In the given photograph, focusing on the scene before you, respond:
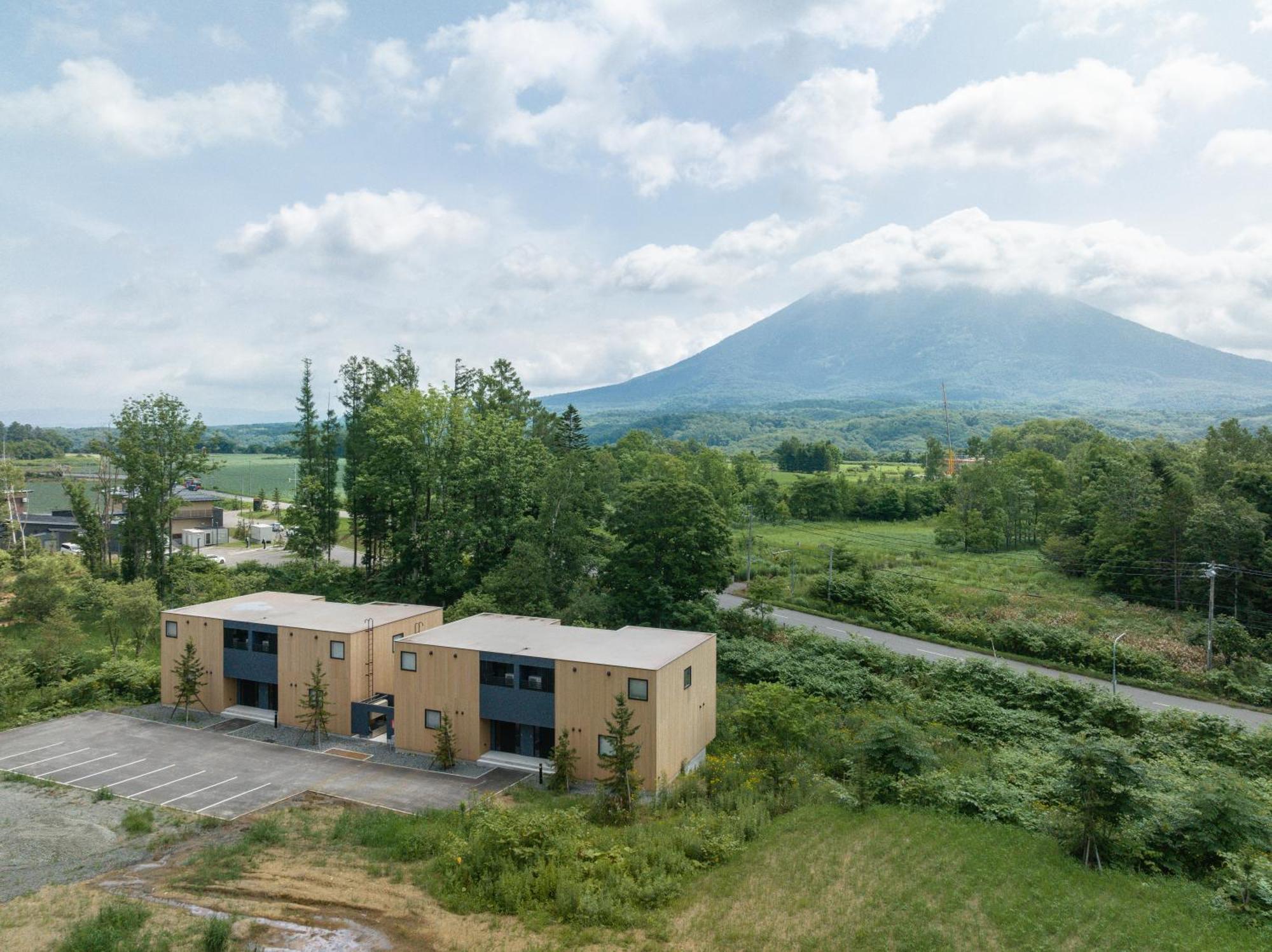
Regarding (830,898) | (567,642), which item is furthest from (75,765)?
(830,898)

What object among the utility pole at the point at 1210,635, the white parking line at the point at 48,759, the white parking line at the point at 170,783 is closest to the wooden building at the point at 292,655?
the white parking line at the point at 170,783

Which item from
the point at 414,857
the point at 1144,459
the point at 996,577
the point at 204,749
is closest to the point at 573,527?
the point at 204,749

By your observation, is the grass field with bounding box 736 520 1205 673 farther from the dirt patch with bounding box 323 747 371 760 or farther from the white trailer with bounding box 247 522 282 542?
the white trailer with bounding box 247 522 282 542

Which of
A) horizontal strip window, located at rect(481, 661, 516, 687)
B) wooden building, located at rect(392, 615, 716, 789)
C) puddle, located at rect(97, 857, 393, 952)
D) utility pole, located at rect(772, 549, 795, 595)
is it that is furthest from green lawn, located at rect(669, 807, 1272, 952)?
utility pole, located at rect(772, 549, 795, 595)

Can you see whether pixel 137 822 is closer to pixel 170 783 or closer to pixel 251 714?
pixel 170 783

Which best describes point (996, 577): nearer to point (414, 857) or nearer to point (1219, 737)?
point (1219, 737)

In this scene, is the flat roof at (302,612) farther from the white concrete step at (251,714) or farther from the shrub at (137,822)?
the shrub at (137,822)
